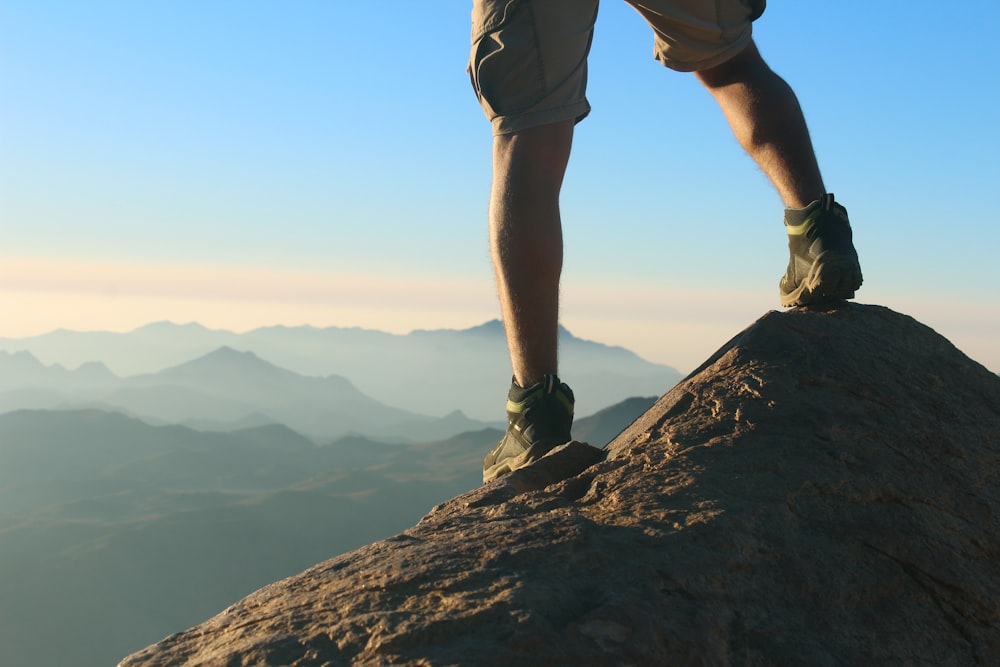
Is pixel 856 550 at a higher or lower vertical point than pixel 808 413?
lower

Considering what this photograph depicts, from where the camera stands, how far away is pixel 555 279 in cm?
285

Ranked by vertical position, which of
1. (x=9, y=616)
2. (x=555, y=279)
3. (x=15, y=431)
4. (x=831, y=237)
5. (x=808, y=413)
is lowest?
(x=9, y=616)

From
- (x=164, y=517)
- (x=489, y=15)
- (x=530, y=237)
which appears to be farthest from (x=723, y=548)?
(x=164, y=517)

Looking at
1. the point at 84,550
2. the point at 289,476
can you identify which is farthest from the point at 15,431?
the point at 84,550

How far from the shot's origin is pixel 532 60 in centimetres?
281

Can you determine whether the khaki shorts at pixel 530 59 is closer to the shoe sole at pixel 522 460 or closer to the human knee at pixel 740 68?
the human knee at pixel 740 68

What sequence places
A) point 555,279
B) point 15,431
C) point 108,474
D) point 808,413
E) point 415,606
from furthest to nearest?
point 15,431 → point 108,474 → point 555,279 → point 808,413 → point 415,606

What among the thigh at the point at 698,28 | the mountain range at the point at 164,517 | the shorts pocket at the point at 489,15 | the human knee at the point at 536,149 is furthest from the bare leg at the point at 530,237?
the mountain range at the point at 164,517

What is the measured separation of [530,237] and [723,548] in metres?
1.15

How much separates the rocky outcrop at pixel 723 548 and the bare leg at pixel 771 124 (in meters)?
0.61

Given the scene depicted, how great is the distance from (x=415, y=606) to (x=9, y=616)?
64512 millimetres

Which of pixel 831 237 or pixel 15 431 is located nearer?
pixel 831 237

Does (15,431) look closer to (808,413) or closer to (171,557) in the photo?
(171,557)

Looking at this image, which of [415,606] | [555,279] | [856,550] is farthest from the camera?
[555,279]
